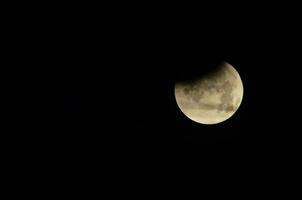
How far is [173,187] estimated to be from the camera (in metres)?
3.85

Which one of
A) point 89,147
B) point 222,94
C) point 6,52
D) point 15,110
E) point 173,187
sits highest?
point 6,52

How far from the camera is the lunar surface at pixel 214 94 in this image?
3.57 m

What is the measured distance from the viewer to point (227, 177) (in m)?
3.90

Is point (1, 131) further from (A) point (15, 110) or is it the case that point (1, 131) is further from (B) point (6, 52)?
(B) point (6, 52)

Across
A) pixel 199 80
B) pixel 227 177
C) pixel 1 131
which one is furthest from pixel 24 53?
pixel 227 177

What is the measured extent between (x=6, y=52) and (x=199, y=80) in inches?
96.8

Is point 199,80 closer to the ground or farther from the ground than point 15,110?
farther from the ground

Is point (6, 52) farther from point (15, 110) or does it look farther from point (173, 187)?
point (173, 187)

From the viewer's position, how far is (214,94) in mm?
3570

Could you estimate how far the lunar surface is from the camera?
357 centimetres

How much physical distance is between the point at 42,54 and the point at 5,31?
0.51 m

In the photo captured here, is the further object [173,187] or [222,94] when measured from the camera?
[173,187]

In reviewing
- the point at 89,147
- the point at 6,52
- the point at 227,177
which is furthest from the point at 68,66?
the point at 227,177

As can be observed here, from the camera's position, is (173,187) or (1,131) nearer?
(1,131)
